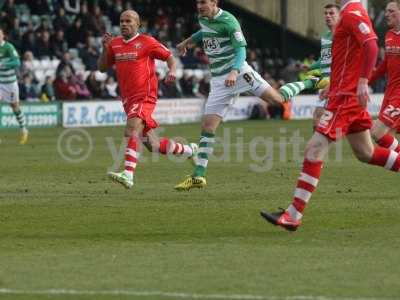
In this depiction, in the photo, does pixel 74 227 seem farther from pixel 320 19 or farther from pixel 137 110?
pixel 320 19

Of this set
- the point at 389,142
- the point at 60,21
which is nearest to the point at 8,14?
the point at 60,21

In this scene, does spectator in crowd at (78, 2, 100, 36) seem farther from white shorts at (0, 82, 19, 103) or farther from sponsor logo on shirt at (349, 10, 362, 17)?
→ sponsor logo on shirt at (349, 10, 362, 17)

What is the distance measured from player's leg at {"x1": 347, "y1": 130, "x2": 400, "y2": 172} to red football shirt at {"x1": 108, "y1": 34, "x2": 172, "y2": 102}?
4.44 metres

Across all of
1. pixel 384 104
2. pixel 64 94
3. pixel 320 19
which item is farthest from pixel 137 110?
pixel 320 19

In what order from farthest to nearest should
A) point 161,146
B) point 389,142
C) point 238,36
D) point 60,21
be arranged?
point 60,21 < point 161,146 < point 238,36 < point 389,142

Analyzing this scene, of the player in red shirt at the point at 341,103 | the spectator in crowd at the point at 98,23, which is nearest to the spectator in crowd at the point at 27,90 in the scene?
the spectator in crowd at the point at 98,23

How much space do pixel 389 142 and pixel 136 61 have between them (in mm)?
3575

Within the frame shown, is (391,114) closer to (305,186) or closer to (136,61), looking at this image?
(136,61)

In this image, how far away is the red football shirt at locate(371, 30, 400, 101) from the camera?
48.6 feet

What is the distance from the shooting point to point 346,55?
10781mm

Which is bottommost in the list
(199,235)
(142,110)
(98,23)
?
(98,23)

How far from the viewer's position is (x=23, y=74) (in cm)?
3288

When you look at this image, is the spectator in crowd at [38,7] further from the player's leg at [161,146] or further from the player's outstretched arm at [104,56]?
the player's leg at [161,146]

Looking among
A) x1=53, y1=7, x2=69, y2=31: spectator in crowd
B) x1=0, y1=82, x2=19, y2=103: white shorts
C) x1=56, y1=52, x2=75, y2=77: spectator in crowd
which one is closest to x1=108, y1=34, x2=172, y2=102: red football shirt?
x1=0, y1=82, x2=19, y2=103: white shorts
